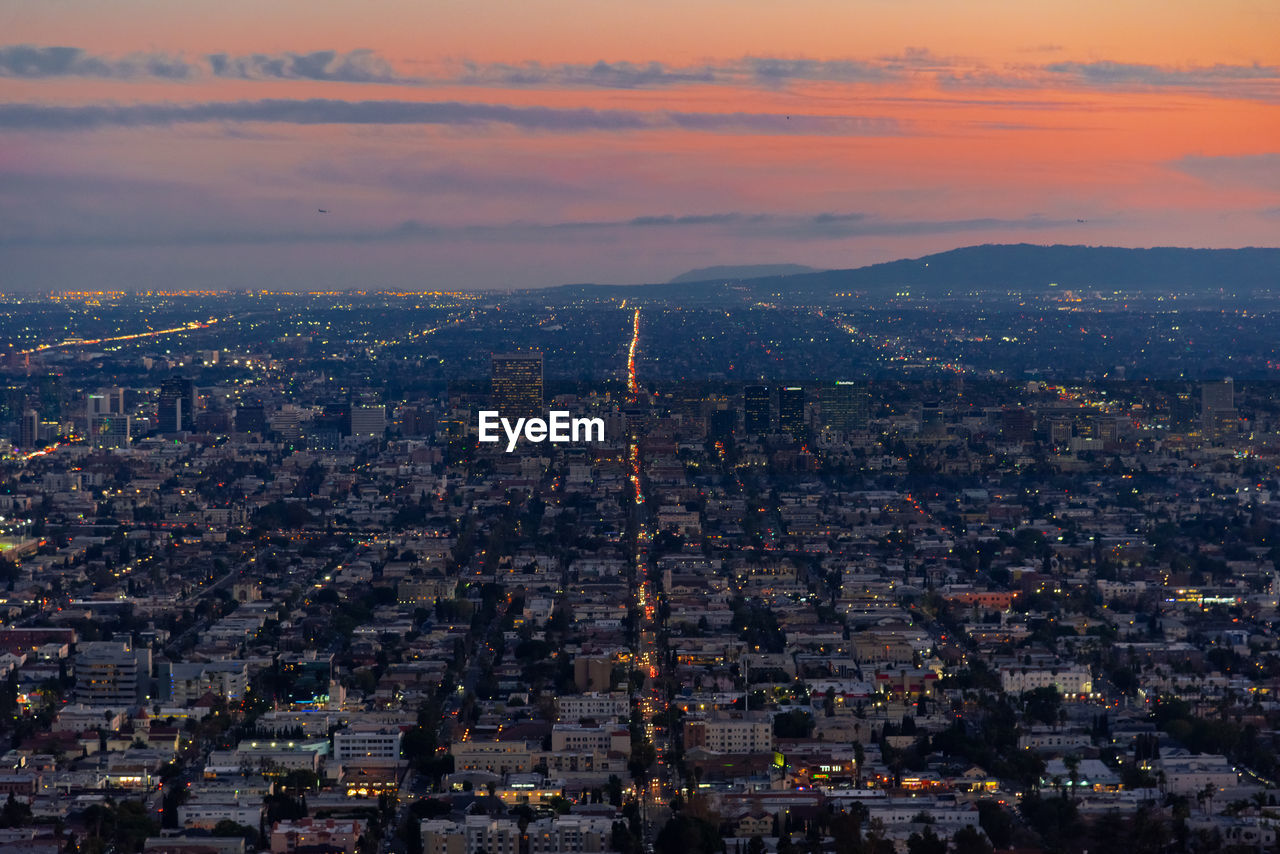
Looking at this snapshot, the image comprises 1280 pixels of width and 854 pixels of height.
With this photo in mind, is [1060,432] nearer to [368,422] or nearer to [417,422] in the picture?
[417,422]

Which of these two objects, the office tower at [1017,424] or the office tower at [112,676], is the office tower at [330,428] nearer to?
the office tower at [1017,424]

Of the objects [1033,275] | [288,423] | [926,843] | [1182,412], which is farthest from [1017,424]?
[1033,275]

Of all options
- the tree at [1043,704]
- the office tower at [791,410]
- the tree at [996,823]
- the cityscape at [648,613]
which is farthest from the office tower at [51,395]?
Answer: the tree at [996,823]

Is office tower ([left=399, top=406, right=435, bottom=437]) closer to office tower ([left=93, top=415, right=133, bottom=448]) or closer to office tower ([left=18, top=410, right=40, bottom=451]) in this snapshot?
office tower ([left=93, top=415, right=133, bottom=448])

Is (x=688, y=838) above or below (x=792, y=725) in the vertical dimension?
above

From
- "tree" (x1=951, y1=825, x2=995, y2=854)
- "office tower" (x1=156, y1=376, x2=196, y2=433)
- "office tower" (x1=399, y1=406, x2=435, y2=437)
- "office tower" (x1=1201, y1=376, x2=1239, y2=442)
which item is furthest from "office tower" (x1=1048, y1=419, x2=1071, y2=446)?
"tree" (x1=951, y1=825, x2=995, y2=854)

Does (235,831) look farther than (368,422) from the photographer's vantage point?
No
